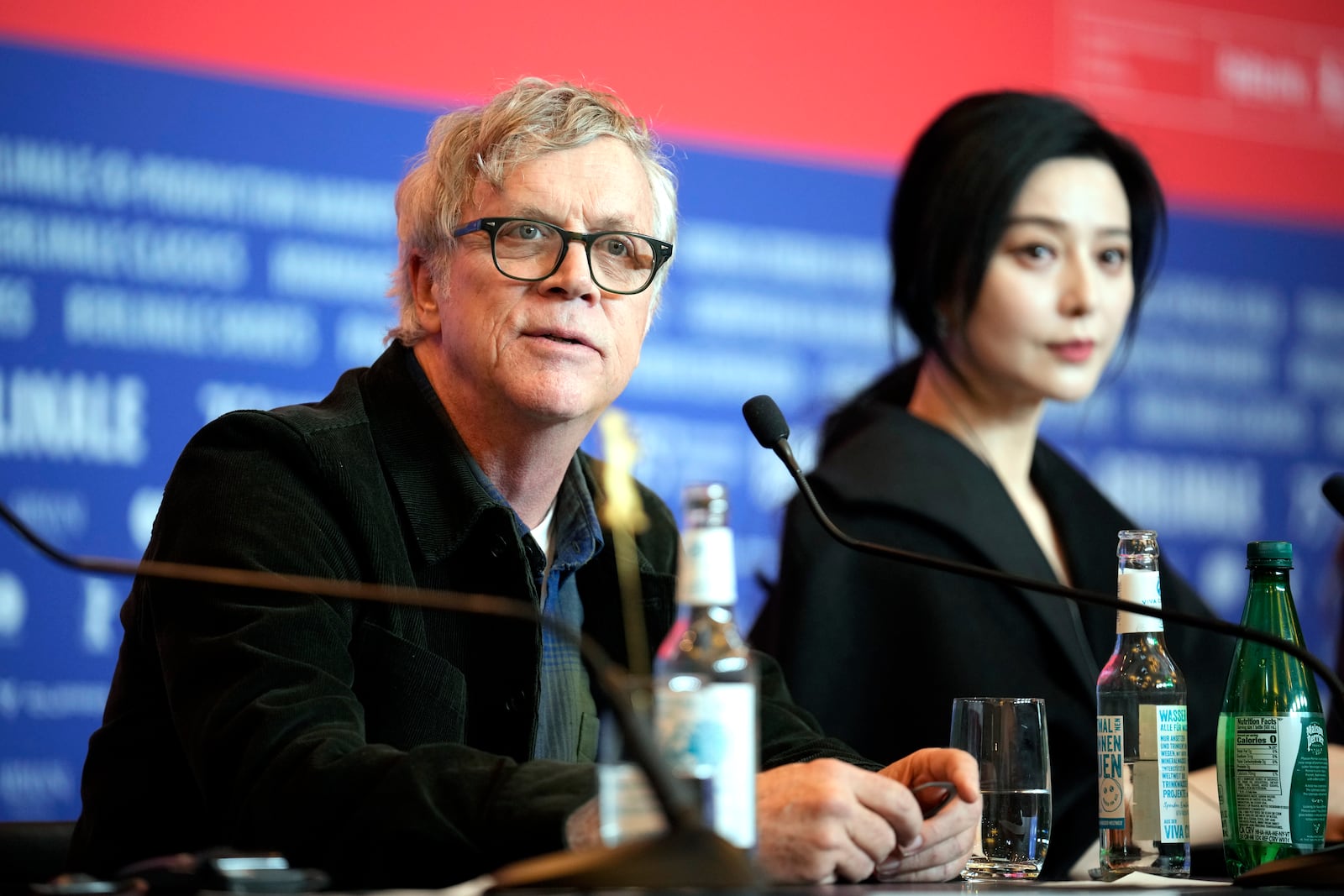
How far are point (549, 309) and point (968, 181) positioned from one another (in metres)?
0.94

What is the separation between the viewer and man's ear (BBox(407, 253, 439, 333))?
67.2 inches

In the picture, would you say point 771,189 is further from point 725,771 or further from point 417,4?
point 725,771

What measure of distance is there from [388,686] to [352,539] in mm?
136

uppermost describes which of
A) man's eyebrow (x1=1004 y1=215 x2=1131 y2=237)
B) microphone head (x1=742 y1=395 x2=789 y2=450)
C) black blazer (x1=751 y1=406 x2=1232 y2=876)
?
man's eyebrow (x1=1004 y1=215 x2=1131 y2=237)

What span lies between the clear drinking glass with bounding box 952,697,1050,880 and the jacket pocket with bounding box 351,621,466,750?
18.1 inches

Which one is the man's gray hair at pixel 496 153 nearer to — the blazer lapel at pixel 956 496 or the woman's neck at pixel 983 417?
the blazer lapel at pixel 956 496

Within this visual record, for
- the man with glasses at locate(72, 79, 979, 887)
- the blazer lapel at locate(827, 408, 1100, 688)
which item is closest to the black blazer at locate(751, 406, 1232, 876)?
the blazer lapel at locate(827, 408, 1100, 688)

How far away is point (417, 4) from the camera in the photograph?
2592mm

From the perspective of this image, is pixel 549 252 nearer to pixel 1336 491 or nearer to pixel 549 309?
pixel 549 309

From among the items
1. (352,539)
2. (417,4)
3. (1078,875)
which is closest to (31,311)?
(417,4)

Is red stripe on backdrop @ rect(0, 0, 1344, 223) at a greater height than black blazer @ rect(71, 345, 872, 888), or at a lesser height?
greater

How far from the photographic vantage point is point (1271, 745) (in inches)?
49.4

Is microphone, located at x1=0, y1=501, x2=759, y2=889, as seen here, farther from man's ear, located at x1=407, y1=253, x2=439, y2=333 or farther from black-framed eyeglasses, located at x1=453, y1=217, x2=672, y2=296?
man's ear, located at x1=407, y1=253, x2=439, y2=333

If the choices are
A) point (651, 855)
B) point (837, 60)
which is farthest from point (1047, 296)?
point (651, 855)
